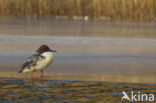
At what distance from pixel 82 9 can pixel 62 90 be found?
16421mm

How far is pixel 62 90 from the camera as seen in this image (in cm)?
703

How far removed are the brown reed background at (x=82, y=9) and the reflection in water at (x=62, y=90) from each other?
14.7m

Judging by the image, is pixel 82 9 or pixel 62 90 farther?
pixel 82 9

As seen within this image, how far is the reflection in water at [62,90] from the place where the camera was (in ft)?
21.1

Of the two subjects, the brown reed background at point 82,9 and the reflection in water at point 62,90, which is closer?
the reflection in water at point 62,90

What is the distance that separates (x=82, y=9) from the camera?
23266 millimetres

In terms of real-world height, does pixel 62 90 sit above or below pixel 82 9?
below

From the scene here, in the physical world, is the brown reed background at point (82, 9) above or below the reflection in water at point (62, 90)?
above

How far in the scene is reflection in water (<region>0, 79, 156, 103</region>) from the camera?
645cm

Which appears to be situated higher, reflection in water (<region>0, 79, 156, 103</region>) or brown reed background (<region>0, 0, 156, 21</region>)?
brown reed background (<region>0, 0, 156, 21</region>)

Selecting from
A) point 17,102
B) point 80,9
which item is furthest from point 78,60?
point 80,9

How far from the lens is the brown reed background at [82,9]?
72.7 ft

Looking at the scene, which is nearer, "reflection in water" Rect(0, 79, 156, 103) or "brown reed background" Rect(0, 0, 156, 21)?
"reflection in water" Rect(0, 79, 156, 103)

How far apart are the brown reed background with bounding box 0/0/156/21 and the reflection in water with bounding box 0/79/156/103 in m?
14.7
